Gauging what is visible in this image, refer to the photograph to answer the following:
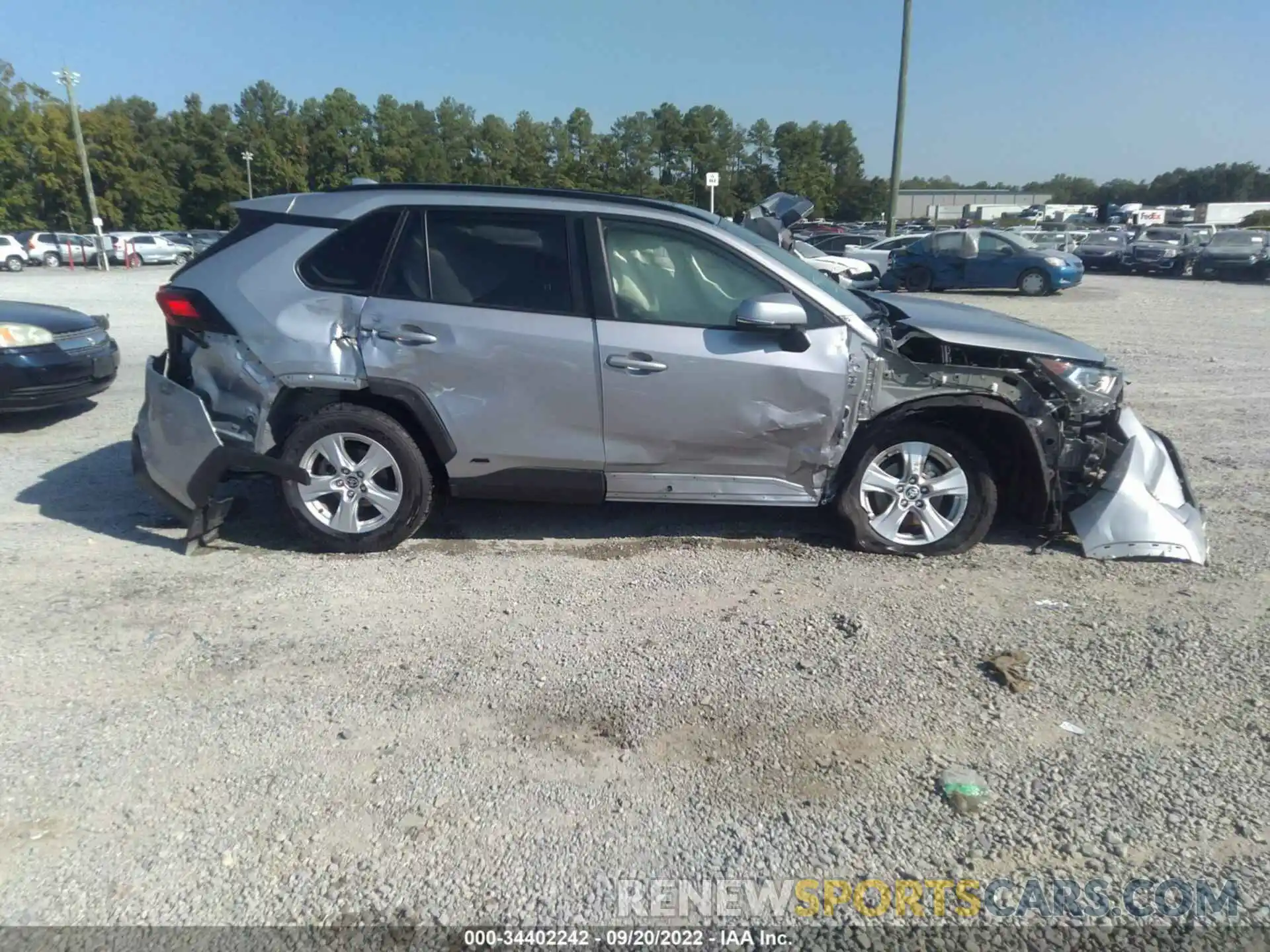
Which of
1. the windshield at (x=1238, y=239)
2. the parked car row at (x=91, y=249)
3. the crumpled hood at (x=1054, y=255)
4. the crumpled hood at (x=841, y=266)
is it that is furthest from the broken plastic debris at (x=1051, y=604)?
the parked car row at (x=91, y=249)

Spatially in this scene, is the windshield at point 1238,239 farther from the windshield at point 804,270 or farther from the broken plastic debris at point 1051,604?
the broken plastic debris at point 1051,604

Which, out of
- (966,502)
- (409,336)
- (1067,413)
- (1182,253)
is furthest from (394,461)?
(1182,253)

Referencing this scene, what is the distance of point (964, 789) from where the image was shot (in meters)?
3.00

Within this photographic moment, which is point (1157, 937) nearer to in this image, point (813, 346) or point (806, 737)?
point (806, 737)

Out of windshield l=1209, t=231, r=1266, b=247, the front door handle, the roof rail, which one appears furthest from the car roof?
windshield l=1209, t=231, r=1266, b=247

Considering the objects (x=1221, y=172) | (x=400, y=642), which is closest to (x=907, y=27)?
(x=400, y=642)

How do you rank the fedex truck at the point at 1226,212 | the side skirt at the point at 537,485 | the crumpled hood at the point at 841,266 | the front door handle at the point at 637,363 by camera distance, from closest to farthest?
the front door handle at the point at 637,363, the side skirt at the point at 537,485, the crumpled hood at the point at 841,266, the fedex truck at the point at 1226,212

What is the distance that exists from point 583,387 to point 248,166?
69651mm

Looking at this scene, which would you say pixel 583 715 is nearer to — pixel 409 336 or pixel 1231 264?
pixel 409 336

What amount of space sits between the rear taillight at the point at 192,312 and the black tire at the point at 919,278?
19106 mm

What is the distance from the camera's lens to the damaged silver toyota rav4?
15.4 ft

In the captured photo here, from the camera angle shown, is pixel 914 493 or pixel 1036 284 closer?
pixel 914 493

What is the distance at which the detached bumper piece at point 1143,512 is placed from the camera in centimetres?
484

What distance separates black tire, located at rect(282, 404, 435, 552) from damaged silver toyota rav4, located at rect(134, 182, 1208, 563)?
0.01 m
